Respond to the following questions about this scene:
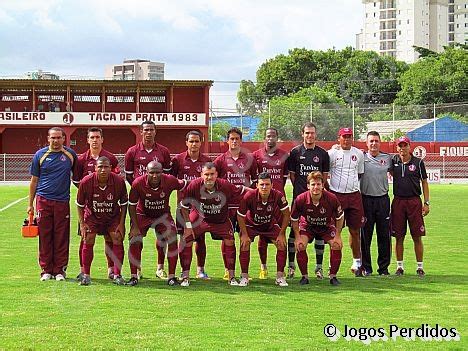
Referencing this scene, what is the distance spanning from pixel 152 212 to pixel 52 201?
1.30 m

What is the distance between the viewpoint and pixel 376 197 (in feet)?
36.2

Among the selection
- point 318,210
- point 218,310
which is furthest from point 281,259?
point 218,310

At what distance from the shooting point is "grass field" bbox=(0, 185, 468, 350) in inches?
272

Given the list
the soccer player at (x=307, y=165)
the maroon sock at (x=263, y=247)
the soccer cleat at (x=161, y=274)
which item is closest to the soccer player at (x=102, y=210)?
the soccer cleat at (x=161, y=274)

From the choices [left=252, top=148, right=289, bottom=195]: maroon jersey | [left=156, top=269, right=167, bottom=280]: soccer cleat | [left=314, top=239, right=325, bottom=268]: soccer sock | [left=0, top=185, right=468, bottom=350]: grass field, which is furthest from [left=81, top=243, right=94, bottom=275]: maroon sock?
[left=314, top=239, right=325, bottom=268]: soccer sock

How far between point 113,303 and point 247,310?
4.67 ft

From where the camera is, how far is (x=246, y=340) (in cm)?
694

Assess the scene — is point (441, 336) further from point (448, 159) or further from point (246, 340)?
point (448, 159)

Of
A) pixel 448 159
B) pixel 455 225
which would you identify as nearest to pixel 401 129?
pixel 448 159

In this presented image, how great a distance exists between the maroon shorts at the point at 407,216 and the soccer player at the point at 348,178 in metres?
0.61

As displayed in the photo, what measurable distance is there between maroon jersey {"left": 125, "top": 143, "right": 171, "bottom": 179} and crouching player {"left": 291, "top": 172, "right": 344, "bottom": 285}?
1823 mm

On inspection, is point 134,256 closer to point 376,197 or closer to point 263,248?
point 263,248

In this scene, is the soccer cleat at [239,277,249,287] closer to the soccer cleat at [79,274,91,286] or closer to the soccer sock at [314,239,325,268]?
the soccer sock at [314,239,325,268]

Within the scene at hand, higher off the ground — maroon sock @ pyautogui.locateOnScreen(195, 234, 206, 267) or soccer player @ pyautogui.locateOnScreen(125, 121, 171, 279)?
soccer player @ pyautogui.locateOnScreen(125, 121, 171, 279)
